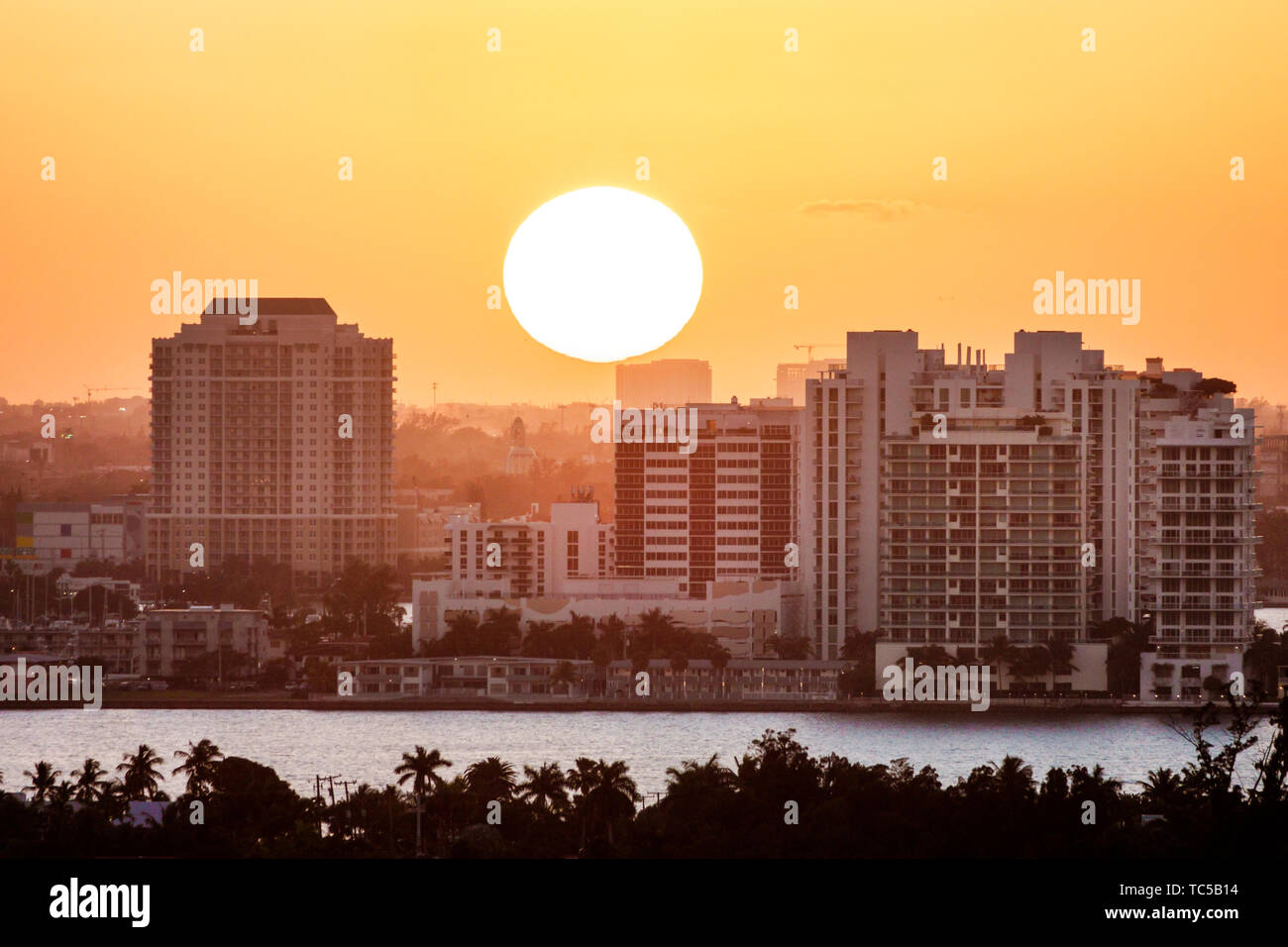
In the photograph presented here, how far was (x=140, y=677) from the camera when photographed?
2022 centimetres

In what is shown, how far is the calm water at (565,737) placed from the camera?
48.5 ft

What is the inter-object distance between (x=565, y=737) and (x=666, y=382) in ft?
52.6

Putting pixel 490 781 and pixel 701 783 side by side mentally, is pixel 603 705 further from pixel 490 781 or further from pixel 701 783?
pixel 701 783

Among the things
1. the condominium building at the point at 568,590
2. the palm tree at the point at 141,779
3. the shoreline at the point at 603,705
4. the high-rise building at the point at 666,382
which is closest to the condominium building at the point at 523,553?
the condominium building at the point at 568,590

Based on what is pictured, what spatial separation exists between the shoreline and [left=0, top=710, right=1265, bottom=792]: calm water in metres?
0.19

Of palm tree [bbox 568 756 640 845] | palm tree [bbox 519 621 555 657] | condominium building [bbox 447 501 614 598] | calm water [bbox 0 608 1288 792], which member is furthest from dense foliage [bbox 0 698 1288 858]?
condominium building [bbox 447 501 614 598]

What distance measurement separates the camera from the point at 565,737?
16.5 metres

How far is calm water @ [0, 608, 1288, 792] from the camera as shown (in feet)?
48.5

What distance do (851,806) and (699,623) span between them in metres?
11.4

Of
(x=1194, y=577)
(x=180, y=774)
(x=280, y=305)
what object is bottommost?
(x=180, y=774)

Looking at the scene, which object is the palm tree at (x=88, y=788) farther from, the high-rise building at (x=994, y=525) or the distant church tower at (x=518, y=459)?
the distant church tower at (x=518, y=459)

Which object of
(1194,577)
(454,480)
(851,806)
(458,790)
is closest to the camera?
(851,806)

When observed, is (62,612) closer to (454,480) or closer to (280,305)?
(280,305)
